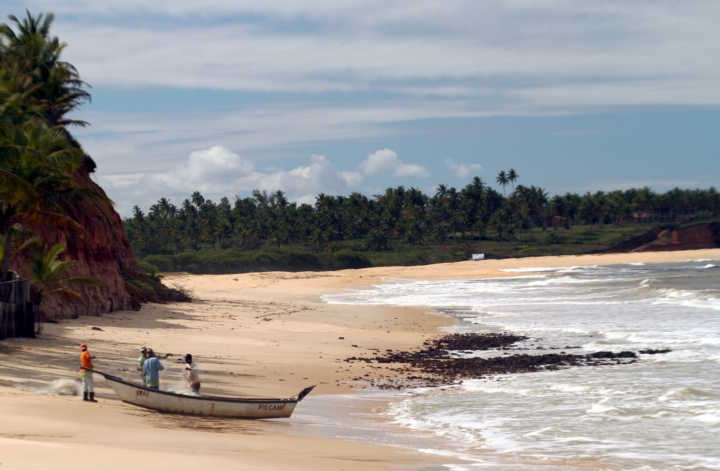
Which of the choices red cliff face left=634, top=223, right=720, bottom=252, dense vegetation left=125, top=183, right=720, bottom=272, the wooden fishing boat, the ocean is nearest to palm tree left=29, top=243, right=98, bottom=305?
the wooden fishing boat

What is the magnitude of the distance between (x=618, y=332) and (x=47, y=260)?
20614 mm

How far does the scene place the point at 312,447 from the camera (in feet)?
45.9

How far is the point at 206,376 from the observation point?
69.1 ft

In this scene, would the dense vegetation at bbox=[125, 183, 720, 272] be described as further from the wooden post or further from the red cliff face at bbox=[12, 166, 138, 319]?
the wooden post

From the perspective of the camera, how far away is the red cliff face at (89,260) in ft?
99.5

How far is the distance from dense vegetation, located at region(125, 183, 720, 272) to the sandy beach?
253 ft

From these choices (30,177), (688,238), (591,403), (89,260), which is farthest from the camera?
(688,238)

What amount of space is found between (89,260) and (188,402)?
20094 mm

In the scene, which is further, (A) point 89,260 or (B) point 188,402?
(A) point 89,260

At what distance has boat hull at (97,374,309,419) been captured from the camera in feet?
51.5

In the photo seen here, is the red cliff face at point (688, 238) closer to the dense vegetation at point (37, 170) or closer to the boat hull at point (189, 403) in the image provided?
the dense vegetation at point (37, 170)

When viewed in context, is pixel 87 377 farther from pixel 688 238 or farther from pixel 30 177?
pixel 688 238

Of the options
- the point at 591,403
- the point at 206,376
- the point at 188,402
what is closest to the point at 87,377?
the point at 188,402

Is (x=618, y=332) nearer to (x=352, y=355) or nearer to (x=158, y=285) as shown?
(x=352, y=355)
